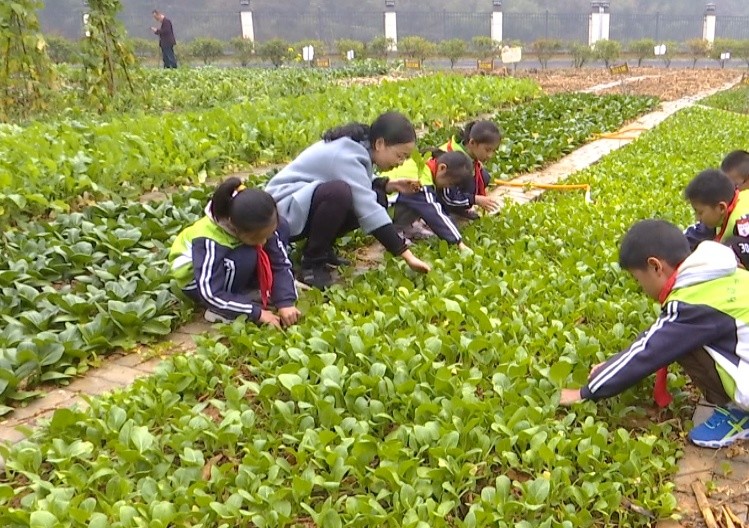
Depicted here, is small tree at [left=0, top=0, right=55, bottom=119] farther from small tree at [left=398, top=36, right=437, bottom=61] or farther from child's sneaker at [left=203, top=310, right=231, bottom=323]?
small tree at [left=398, top=36, right=437, bottom=61]

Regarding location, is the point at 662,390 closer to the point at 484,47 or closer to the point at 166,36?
the point at 166,36

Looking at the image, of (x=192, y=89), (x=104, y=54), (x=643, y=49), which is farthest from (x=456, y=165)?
(x=643, y=49)

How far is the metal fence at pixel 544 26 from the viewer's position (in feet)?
145

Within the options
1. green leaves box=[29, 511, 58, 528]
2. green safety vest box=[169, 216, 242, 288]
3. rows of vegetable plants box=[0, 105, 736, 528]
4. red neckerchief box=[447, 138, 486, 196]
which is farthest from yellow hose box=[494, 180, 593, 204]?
green leaves box=[29, 511, 58, 528]

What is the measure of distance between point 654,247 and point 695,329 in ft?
1.11

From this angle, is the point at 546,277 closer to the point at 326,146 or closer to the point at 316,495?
the point at 326,146

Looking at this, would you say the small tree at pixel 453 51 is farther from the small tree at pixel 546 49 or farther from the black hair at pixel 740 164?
the black hair at pixel 740 164

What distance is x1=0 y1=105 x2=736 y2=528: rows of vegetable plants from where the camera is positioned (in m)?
2.32

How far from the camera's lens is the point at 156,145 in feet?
21.3

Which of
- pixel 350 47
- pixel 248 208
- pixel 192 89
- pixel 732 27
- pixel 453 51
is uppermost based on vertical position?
pixel 732 27

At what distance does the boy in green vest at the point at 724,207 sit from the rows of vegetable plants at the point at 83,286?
2.88 metres

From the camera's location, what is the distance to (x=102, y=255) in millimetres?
4367

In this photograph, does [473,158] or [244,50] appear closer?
[473,158]

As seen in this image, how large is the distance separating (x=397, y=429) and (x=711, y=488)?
1.10 meters
